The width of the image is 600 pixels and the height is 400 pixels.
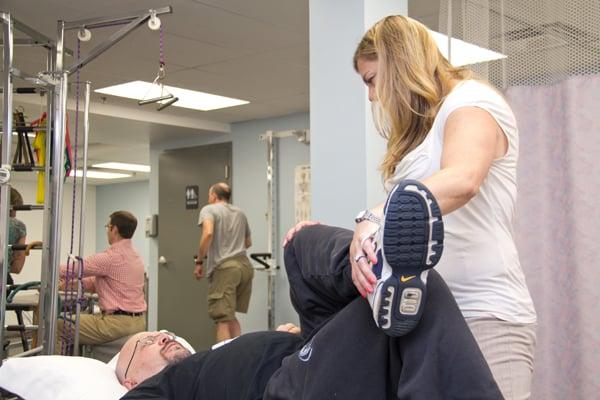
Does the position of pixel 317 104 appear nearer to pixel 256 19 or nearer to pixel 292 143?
pixel 256 19

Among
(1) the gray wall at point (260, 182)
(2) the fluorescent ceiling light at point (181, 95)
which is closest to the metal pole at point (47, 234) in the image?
(2) the fluorescent ceiling light at point (181, 95)

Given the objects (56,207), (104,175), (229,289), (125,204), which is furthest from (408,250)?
(125,204)

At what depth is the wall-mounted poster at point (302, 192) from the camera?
17.9 ft

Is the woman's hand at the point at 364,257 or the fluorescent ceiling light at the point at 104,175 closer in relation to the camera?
the woman's hand at the point at 364,257

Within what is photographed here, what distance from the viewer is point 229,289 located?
189 inches

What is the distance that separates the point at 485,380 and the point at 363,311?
0.22m

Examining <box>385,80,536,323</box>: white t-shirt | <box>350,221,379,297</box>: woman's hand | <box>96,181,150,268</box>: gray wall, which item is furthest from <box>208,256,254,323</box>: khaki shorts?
<box>96,181,150,268</box>: gray wall

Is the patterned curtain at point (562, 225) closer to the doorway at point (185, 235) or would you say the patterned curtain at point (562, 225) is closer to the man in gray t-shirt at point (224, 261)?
the man in gray t-shirt at point (224, 261)

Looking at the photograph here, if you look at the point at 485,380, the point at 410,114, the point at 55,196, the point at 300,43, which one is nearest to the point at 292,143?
the point at 300,43

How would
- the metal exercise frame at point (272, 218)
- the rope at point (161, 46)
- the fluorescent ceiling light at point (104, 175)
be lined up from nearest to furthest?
the rope at point (161, 46) → the metal exercise frame at point (272, 218) → the fluorescent ceiling light at point (104, 175)

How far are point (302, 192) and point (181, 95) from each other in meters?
1.29

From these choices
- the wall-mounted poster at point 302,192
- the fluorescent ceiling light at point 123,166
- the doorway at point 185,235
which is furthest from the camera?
the fluorescent ceiling light at point 123,166

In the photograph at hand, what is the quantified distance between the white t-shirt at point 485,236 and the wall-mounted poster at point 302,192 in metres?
4.18

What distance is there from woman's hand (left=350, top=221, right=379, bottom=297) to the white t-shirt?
0.70 ft
